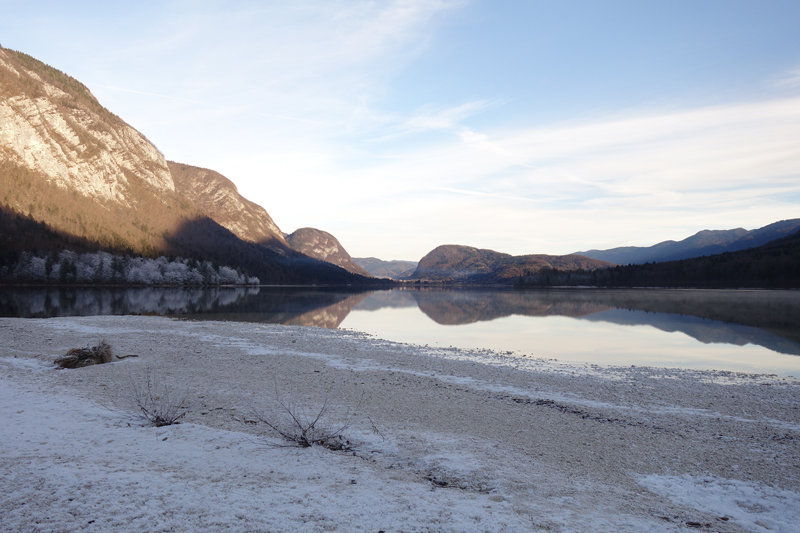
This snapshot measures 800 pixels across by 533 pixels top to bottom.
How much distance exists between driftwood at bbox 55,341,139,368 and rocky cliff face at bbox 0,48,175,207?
591 ft

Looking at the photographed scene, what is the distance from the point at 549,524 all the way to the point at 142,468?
20.0 feet

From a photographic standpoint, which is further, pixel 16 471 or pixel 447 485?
pixel 447 485

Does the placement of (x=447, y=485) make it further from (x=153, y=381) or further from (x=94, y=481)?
(x=153, y=381)

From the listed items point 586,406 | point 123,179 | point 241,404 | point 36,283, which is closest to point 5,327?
point 241,404

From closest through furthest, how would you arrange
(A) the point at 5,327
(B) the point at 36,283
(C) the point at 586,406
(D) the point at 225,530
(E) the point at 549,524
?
(D) the point at 225,530, (E) the point at 549,524, (C) the point at 586,406, (A) the point at 5,327, (B) the point at 36,283

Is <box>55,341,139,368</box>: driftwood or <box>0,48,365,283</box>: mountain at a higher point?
<box>0,48,365,283</box>: mountain

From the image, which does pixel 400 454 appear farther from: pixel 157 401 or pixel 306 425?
pixel 157 401

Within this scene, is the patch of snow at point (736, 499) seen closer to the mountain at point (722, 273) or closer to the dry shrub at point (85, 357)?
the dry shrub at point (85, 357)

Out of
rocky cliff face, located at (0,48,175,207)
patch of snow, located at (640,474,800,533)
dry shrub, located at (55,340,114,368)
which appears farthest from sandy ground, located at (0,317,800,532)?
rocky cliff face, located at (0,48,175,207)

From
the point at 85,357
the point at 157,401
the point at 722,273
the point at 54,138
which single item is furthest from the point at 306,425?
the point at 54,138

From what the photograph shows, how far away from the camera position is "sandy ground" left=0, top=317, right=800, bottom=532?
18.0 feet

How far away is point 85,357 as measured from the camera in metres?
15.8

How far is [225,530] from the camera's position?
4.89m

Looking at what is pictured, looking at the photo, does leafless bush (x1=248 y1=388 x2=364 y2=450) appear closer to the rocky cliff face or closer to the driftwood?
the driftwood
